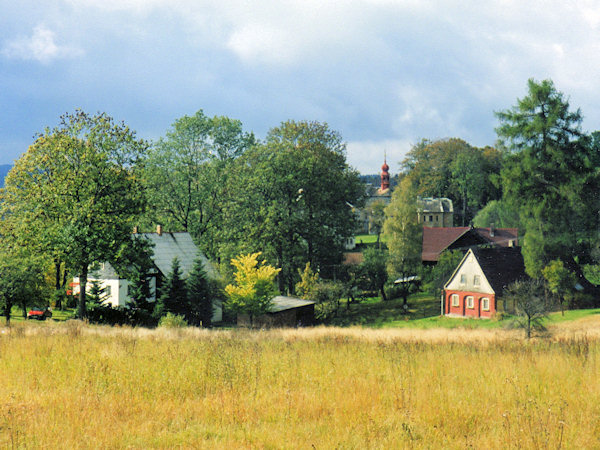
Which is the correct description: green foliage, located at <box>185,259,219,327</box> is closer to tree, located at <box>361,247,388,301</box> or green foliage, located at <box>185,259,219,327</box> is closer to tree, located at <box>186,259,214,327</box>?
tree, located at <box>186,259,214,327</box>

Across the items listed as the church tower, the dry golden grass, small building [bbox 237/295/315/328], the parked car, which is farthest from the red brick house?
the church tower

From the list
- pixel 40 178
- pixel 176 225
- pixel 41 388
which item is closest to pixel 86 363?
pixel 41 388

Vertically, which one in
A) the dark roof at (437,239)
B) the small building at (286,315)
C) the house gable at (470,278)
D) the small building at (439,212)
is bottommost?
the small building at (286,315)

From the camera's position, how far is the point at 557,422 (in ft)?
19.0

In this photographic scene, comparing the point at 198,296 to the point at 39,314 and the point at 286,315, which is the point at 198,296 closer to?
the point at 286,315

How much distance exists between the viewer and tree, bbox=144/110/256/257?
5034 cm

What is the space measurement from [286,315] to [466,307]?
54.2 ft

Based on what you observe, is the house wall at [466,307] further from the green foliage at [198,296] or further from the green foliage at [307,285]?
the green foliage at [198,296]

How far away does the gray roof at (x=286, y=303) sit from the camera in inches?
1650

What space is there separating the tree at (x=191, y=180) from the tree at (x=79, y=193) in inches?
803

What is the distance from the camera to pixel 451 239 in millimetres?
68688

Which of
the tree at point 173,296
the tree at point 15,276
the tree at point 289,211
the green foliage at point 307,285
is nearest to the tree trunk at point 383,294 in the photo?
the tree at point 289,211

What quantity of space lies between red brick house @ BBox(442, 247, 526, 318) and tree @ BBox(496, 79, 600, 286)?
7.30 meters

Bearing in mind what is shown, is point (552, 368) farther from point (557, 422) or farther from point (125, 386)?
point (125, 386)
